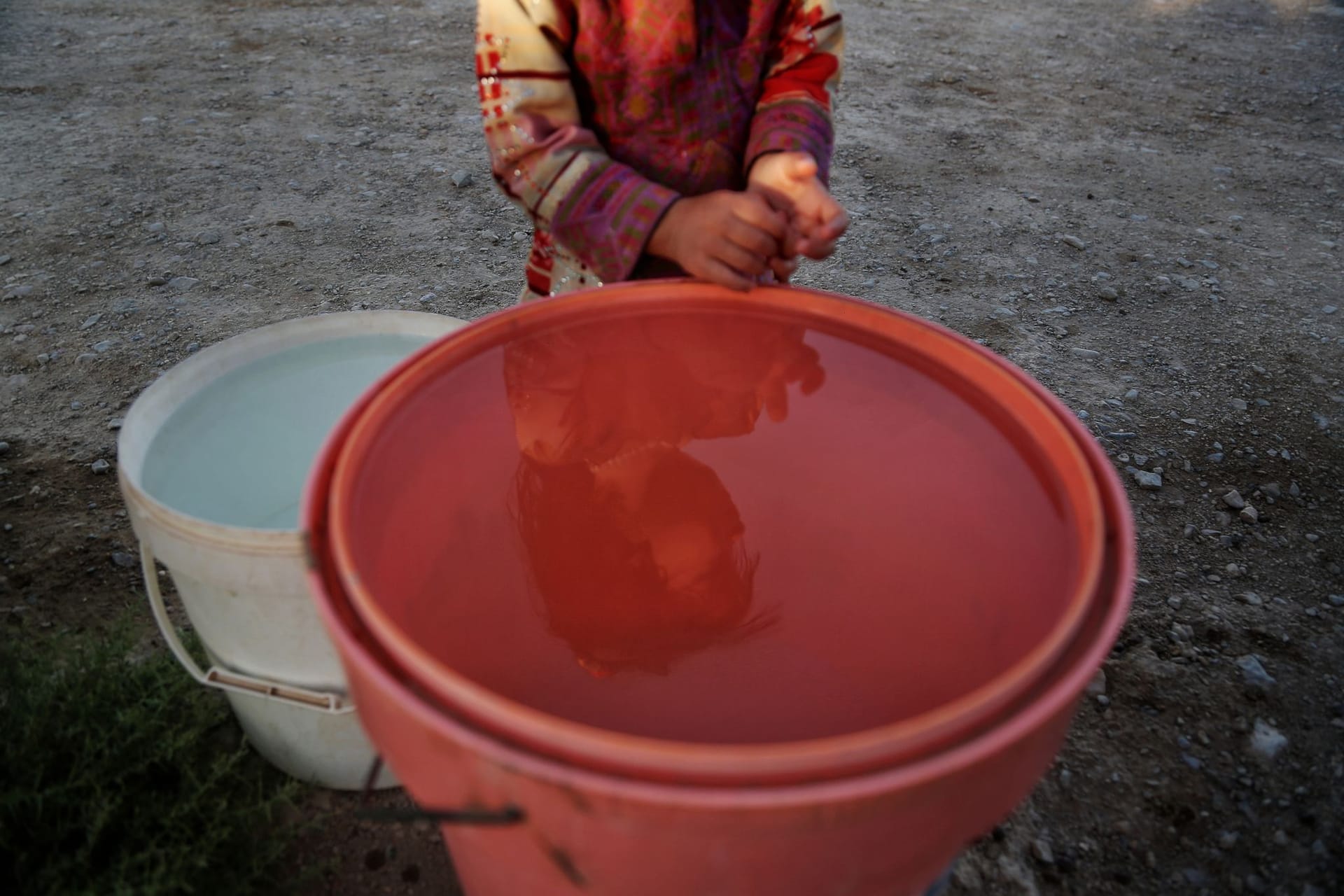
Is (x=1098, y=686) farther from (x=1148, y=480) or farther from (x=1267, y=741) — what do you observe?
(x=1148, y=480)

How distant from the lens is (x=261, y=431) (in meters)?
1.13

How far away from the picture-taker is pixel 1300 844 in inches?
45.8

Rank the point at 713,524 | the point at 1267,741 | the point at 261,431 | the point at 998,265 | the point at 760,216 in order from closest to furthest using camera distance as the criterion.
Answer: the point at 760,216
the point at 713,524
the point at 261,431
the point at 1267,741
the point at 998,265

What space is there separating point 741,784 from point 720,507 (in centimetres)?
56

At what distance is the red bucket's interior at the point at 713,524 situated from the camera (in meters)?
0.84

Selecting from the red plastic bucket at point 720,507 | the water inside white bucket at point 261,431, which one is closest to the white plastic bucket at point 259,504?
the water inside white bucket at point 261,431

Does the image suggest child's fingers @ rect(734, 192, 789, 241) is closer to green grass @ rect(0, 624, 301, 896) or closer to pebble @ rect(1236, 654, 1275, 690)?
green grass @ rect(0, 624, 301, 896)

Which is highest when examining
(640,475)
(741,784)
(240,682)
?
(741,784)

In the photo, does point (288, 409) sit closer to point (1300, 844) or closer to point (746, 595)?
point (746, 595)

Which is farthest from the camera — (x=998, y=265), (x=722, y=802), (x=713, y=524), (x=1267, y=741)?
(x=998, y=265)

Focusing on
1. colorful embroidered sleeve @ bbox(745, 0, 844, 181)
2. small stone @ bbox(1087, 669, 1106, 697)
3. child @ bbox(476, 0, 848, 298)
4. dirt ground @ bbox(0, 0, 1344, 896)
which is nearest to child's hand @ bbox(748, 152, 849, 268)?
child @ bbox(476, 0, 848, 298)

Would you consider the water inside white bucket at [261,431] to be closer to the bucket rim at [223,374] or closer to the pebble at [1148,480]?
the bucket rim at [223,374]

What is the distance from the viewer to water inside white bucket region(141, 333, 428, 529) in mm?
1060

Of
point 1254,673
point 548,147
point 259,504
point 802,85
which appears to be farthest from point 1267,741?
point 259,504
